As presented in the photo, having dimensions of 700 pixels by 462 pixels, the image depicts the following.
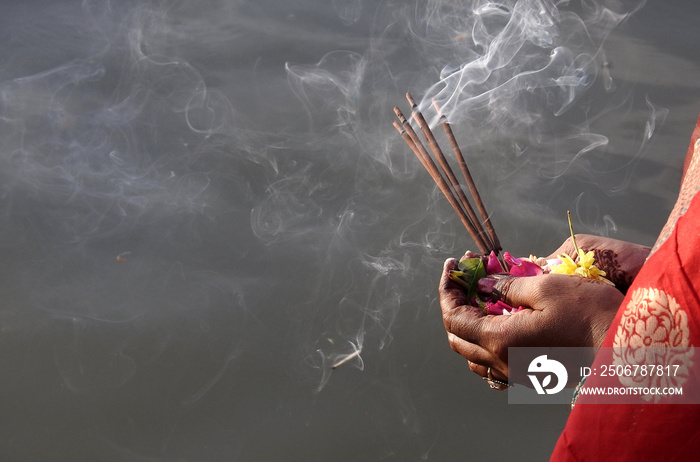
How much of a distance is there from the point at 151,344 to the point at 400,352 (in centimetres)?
69

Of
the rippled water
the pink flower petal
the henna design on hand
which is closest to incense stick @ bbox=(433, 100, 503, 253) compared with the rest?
the pink flower petal

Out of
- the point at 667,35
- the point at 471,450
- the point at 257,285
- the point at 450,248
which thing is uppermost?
the point at 667,35

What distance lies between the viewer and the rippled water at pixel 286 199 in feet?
5.72

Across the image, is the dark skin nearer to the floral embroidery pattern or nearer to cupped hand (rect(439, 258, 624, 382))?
cupped hand (rect(439, 258, 624, 382))

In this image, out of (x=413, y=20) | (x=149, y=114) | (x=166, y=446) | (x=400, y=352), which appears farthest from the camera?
(x=413, y=20)

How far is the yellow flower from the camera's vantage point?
1.27m

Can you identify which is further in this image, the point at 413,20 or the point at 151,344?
the point at 413,20

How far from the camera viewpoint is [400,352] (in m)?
1.82

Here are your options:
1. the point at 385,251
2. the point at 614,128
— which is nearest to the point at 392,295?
the point at 385,251

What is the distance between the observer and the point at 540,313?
1137 mm

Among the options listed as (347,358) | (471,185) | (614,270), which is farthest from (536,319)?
(347,358)

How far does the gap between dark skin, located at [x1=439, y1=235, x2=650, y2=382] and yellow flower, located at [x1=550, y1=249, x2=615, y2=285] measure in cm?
8

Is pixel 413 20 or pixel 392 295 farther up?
pixel 413 20

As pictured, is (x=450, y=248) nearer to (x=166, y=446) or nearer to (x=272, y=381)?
(x=272, y=381)
